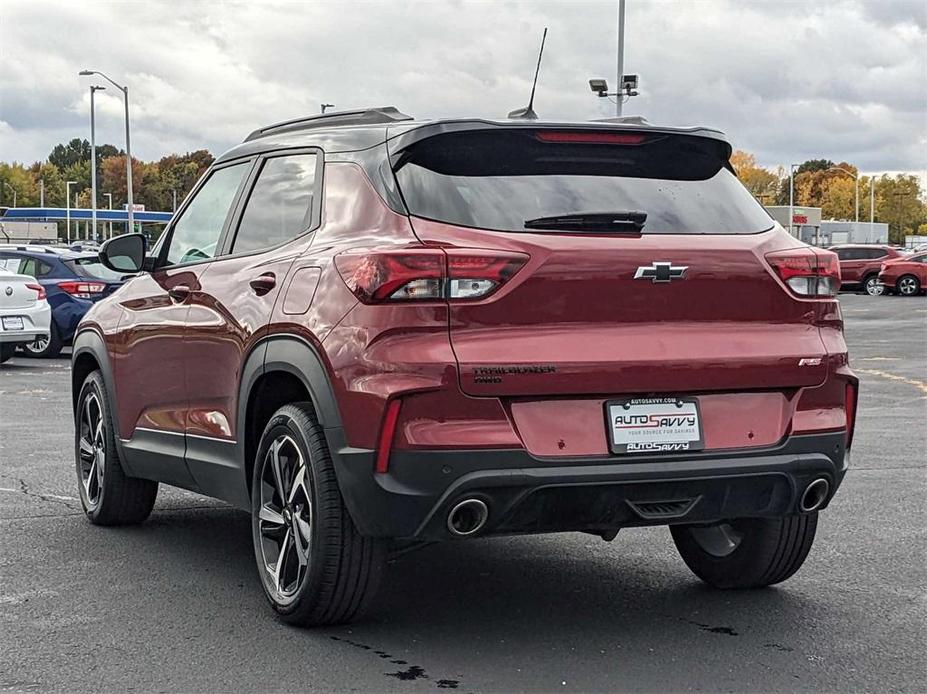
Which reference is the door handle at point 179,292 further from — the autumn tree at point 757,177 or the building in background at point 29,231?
the autumn tree at point 757,177

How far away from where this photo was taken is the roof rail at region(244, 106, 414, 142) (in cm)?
566

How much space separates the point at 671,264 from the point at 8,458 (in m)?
6.34

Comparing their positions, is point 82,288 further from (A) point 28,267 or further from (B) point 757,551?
(B) point 757,551

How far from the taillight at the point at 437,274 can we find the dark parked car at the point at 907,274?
47020mm

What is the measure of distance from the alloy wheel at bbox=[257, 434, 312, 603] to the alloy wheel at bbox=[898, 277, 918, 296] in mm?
46698

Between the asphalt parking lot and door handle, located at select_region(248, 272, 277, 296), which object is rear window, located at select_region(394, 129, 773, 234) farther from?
the asphalt parking lot

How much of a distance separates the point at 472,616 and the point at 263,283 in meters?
1.49

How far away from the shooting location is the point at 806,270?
5297mm

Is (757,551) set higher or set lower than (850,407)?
lower

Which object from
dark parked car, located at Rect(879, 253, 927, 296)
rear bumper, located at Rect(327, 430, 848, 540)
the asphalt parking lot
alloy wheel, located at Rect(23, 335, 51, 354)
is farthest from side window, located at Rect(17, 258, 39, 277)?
dark parked car, located at Rect(879, 253, 927, 296)

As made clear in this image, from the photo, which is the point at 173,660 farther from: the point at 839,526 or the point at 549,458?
the point at 839,526

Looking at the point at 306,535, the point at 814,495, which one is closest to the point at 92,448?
the point at 306,535

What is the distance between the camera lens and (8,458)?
9984 mm

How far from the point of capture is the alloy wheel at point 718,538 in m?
6.04
